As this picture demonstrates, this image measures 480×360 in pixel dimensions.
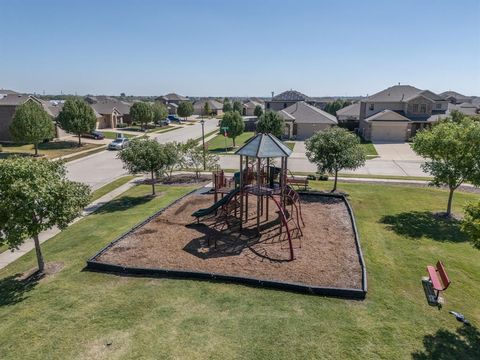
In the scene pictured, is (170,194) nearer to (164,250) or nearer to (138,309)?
(164,250)

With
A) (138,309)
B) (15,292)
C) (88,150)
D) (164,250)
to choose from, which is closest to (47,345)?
(138,309)

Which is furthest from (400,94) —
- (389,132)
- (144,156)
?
(144,156)

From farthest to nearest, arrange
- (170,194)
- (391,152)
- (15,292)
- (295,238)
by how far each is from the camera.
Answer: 1. (391,152)
2. (170,194)
3. (295,238)
4. (15,292)

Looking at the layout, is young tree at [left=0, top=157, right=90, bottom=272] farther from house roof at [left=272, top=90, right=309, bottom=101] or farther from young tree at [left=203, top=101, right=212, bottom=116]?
young tree at [left=203, top=101, right=212, bottom=116]

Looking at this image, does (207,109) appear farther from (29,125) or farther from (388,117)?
(29,125)

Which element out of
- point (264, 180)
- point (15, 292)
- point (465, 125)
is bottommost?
point (15, 292)
